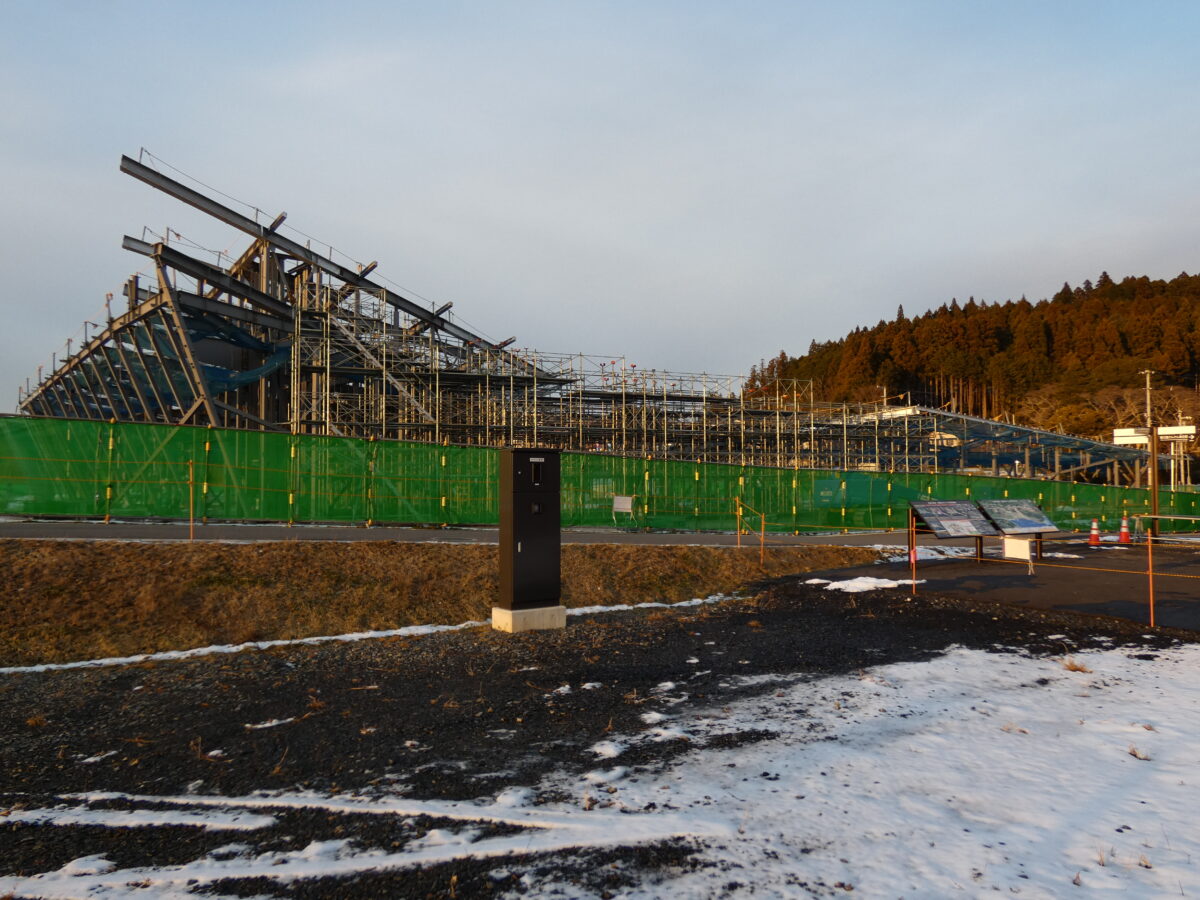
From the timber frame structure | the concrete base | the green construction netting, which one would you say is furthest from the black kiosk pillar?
the timber frame structure

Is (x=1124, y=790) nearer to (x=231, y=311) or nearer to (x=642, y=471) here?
(x=642, y=471)

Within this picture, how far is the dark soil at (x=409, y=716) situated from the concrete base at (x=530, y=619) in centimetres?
25

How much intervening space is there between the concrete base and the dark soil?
250 mm

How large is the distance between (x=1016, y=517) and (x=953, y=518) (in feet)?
6.36

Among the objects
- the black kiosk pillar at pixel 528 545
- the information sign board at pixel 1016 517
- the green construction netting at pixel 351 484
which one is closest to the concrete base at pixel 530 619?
the black kiosk pillar at pixel 528 545

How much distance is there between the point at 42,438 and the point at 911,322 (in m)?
149

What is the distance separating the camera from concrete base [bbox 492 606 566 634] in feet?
30.6

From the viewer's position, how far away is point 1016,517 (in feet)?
51.5

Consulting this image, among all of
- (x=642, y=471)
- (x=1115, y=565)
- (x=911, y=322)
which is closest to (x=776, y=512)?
(x=642, y=471)

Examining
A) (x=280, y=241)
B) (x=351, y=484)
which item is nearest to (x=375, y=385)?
(x=280, y=241)

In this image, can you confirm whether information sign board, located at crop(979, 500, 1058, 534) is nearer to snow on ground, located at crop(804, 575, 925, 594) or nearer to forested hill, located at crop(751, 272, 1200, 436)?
snow on ground, located at crop(804, 575, 925, 594)

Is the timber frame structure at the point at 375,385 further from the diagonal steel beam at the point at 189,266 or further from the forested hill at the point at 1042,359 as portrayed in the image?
the forested hill at the point at 1042,359

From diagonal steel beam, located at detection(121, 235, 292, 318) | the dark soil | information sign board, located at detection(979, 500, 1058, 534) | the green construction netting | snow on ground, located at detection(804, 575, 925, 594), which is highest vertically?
diagonal steel beam, located at detection(121, 235, 292, 318)

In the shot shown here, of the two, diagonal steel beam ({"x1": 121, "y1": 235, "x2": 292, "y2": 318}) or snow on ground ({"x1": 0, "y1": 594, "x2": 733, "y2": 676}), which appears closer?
snow on ground ({"x1": 0, "y1": 594, "x2": 733, "y2": 676})
